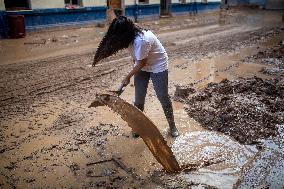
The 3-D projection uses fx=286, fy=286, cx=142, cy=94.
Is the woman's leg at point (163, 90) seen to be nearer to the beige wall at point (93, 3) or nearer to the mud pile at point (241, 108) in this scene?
the mud pile at point (241, 108)

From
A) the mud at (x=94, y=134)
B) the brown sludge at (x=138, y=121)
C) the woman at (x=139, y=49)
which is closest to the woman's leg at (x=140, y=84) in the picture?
the woman at (x=139, y=49)

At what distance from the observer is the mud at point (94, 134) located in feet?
12.8

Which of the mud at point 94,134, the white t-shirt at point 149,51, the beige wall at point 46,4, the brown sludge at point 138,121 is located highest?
the beige wall at point 46,4

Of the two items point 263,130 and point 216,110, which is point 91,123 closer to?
point 216,110

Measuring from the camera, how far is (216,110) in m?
5.69

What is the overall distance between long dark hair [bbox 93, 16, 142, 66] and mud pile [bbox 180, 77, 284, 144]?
2.40 m

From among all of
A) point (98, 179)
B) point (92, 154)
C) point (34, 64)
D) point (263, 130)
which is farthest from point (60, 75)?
point (263, 130)

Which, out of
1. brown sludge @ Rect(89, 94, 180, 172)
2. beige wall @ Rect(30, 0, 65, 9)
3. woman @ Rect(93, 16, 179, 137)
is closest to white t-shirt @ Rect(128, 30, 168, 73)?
woman @ Rect(93, 16, 179, 137)

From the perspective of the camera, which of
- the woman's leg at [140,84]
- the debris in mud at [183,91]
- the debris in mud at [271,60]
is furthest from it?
the debris in mud at [271,60]

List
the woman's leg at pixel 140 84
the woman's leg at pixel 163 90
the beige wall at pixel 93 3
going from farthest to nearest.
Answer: the beige wall at pixel 93 3 → the woman's leg at pixel 140 84 → the woman's leg at pixel 163 90

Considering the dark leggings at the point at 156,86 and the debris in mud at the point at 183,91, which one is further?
the debris in mud at the point at 183,91

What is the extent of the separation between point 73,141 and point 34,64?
5.27m

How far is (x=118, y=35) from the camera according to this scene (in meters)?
3.78

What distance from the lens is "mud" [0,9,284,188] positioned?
3914mm
